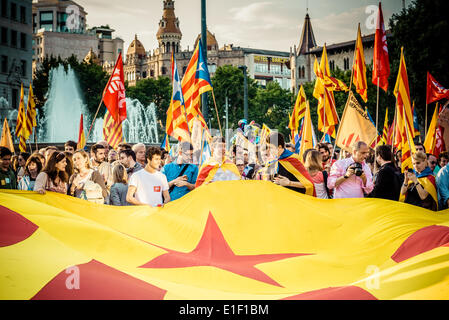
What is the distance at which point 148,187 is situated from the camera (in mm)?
7508

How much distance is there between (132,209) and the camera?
267 inches

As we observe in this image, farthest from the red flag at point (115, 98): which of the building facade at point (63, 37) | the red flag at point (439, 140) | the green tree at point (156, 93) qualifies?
the building facade at point (63, 37)

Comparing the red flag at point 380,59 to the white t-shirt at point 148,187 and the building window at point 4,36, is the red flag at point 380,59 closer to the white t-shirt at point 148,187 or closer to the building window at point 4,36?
the white t-shirt at point 148,187

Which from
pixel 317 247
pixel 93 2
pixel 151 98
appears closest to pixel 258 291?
pixel 317 247

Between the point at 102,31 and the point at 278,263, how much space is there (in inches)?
6217

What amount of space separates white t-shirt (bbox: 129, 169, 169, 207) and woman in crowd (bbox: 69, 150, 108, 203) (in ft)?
1.88

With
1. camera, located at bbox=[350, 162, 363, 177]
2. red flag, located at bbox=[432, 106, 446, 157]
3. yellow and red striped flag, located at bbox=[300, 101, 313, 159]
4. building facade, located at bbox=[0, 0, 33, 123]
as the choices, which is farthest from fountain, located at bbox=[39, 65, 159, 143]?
camera, located at bbox=[350, 162, 363, 177]

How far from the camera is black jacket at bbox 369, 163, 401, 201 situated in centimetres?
736

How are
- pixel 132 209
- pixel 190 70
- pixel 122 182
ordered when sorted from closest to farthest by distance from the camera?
pixel 132 209
pixel 122 182
pixel 190 70

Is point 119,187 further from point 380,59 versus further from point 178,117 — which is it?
point 380,59

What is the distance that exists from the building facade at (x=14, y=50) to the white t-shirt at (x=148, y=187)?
53.4 m

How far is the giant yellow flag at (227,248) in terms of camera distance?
402 centimetres

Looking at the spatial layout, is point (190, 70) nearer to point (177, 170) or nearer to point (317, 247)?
point (177, 170)

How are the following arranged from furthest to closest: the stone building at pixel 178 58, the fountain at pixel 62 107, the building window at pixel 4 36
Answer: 1. the stone building at pixel 178 58
2. the building window at pixel 4 36
3. the fountain at pixel 62 107
